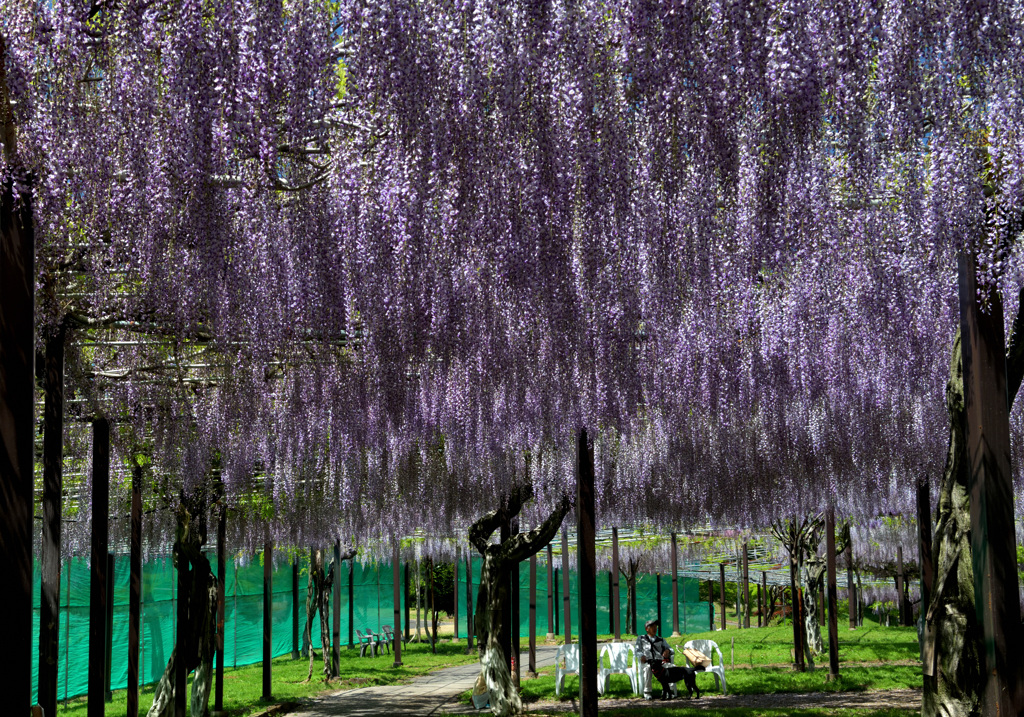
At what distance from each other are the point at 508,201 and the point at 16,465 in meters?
2.51

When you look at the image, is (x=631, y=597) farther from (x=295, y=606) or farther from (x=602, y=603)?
(x=295, y=606)

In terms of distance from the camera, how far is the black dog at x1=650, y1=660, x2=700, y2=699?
1488 centimetres

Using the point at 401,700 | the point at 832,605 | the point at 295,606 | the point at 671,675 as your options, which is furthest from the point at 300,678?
the point at 832,605

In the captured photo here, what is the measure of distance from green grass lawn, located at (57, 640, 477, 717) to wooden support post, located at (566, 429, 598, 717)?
276 inches

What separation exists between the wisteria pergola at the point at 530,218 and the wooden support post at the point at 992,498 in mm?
15

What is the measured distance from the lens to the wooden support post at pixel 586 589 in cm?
840

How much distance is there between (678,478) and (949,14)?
11.0m

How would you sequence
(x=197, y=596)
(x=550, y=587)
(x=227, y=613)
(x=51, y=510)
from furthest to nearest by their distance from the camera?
(x=550, y=587) < (x=227, y=613) < (x=197, y=596) < (x=51, y=510)

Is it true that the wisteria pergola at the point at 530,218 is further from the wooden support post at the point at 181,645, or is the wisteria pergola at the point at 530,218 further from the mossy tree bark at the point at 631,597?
the mossy tree bark at the point at 631,597

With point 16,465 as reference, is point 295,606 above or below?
below

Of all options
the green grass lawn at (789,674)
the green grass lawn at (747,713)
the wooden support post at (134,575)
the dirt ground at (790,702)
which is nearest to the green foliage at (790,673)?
the green grass lawn at (789,674)

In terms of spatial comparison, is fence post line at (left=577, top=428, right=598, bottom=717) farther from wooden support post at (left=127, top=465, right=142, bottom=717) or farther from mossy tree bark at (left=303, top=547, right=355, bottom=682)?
mossy tree bark at (left=303, top=547, right=355, bottom=682)

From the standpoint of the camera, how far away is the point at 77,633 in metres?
17.2

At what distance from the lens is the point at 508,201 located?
16.7ft
